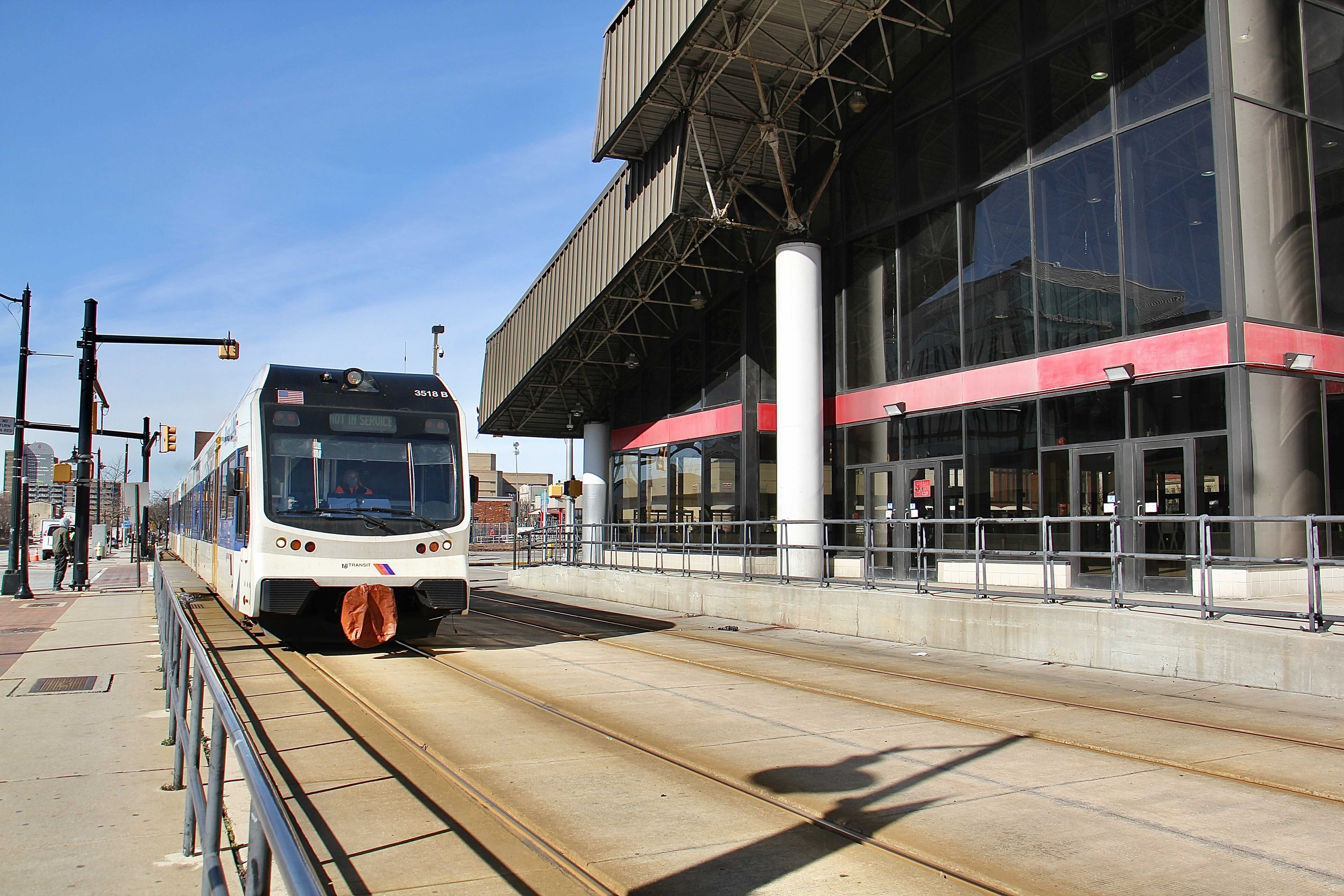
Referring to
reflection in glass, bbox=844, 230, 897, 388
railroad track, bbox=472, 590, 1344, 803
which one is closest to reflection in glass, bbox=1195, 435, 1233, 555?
railroad track, bbox=472, 590, 1344, 803

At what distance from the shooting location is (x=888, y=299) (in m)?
20.8

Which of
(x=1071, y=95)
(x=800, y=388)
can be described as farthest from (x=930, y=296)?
(x=1071, y=95)

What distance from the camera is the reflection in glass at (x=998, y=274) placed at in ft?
58.0

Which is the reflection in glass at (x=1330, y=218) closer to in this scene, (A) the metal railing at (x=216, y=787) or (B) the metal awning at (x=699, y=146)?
(B) the metal awning at (x=699, y=146)

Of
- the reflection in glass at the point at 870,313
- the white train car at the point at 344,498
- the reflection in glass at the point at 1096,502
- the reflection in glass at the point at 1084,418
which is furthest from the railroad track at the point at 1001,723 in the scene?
the reflection in glass at the point at 870,313

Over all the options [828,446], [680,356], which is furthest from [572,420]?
[828,446]

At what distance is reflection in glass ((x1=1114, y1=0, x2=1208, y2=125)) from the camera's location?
591 inches

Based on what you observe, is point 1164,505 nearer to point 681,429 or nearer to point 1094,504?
point 1094,504

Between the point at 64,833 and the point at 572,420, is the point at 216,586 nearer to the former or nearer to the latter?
the point at 64,833

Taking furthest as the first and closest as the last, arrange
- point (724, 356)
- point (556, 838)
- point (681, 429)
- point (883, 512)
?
point (681, 429) → point (724, 356) → point (883, 512) → point (556, 838)

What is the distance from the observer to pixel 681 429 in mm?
26828

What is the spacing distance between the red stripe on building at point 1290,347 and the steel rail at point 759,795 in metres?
10.9

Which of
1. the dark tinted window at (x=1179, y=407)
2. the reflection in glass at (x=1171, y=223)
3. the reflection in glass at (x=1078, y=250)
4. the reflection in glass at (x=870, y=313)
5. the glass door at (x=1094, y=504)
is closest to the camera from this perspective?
the dark tinted window at (x=1179, y=407)

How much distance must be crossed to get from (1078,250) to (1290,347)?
3.54m
